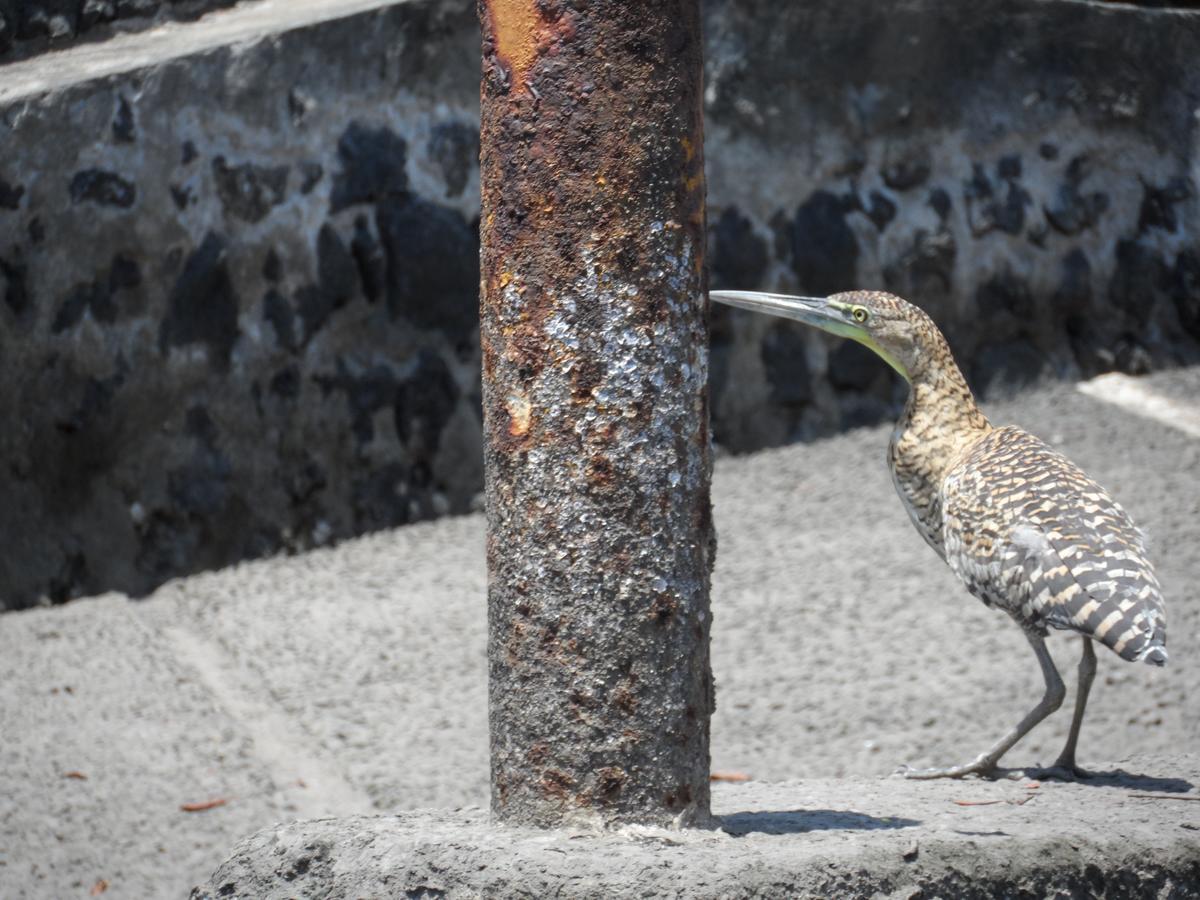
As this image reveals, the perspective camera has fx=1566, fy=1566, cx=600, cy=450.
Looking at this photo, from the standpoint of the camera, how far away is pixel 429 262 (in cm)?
673

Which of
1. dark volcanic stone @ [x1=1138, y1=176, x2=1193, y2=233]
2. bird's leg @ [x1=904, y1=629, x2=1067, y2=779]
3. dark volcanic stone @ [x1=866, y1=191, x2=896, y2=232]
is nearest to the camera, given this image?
bird's leg @ [x1=904, y1=629, x2=1067, y2=779]

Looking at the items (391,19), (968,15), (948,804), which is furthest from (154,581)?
(968,15)

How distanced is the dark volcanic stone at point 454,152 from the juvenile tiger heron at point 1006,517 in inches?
112

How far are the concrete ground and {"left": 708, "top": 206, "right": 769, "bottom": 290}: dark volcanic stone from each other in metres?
1.00

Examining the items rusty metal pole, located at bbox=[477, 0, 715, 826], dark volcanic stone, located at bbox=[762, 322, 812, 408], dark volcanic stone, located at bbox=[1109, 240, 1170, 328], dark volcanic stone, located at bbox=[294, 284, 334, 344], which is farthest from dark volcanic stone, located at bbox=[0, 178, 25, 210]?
dark volcanic stone, located at bbox=[1109, 240, 1170, 328]

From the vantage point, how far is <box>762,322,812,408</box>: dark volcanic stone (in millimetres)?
7449

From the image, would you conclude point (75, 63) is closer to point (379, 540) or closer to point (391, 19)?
point (391, 19)

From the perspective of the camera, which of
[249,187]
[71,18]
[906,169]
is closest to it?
[71,18]

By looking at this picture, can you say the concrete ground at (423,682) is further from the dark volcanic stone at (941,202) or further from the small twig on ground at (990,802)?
the dark volcanic stone at (941,202)

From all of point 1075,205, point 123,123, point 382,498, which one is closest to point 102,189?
point 123,123

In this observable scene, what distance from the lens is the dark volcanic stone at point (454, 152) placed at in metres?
6.74

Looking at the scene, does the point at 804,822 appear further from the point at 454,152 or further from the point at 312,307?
the point at 454,152

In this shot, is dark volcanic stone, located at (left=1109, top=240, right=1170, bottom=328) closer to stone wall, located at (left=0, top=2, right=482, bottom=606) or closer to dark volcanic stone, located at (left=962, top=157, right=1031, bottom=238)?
dark volcanic stone, located at (left=962, top=157, right=1031, bottom=238)

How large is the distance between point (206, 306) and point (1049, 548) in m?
3.76
